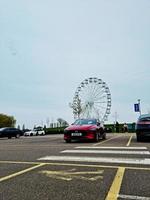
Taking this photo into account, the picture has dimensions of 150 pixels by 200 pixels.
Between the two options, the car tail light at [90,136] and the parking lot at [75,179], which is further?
the car tail light at [90,136]

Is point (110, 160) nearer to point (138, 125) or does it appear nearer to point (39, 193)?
point (39, 193)

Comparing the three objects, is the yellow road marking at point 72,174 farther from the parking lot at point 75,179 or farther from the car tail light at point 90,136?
the car tail light at point 90,136

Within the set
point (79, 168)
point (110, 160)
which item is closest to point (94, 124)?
point (110, 160)

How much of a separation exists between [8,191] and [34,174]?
1.56 meters

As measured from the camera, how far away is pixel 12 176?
666 centimetres

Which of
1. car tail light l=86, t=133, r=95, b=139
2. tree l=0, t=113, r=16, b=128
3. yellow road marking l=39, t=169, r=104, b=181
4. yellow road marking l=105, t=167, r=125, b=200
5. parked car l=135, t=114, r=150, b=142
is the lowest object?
yellow road marking l=105, t=167, r=125, b=200

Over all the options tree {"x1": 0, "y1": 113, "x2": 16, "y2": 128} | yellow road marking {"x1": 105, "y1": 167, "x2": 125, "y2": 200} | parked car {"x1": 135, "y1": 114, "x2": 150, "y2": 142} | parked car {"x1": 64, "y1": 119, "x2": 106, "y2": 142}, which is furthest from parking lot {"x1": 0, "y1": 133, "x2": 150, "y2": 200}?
tree {"x1": 0, "y1": 113, "x2": 16, "y2": 128}

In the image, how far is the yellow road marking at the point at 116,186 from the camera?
16.2 feet

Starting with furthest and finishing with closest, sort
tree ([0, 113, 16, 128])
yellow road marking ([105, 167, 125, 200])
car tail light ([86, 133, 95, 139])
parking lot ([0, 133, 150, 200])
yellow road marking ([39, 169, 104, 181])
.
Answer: tree ([0, 113, 16, 128]) → car tail light ([86, 133, 95, 139]) → yellow road marking ([39, 169, 104, 181]) → parking lot ([0, 133, 150, 200]) → yellow road marking ([105, 167, 125, 200])

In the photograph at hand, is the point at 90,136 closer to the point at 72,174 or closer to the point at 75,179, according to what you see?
the point at 72,174

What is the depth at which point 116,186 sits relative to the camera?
564 cm

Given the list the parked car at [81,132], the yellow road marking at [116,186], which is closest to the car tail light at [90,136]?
the parked car at [81,132]

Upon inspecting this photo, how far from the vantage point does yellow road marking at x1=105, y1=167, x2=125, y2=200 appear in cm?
495

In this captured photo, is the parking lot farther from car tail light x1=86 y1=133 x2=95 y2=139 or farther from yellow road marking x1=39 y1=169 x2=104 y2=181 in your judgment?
car tail light x1=86 y1=133 x2=95 y2=139
